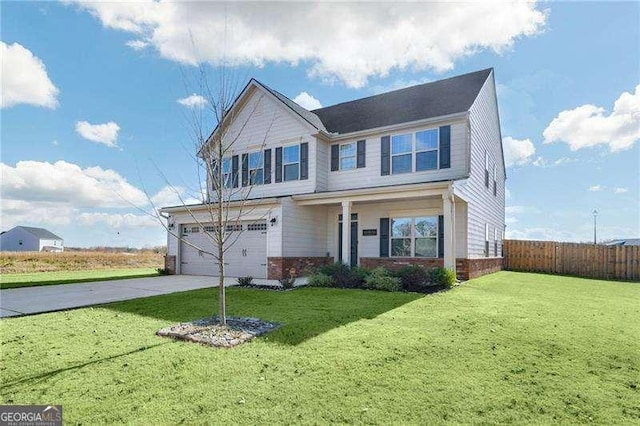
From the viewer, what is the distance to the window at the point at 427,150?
13344 mm

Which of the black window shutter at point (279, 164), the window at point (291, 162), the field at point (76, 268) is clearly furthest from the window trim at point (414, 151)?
the field at point (76, 268)

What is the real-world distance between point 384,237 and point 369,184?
7.76ft

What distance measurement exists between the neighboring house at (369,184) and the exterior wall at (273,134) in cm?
5

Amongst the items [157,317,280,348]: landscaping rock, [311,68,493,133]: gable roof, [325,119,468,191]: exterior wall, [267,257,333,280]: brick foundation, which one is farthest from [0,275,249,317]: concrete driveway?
[311,68,493,133]: gable roof

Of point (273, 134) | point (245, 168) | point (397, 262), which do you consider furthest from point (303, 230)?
point (273, 134)

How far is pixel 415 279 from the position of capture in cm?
1027

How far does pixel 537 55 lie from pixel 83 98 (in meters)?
17.5

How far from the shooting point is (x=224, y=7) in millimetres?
7340

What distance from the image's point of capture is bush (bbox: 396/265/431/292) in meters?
10.2

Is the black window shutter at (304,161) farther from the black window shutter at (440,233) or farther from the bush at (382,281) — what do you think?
the bush at (382,281)

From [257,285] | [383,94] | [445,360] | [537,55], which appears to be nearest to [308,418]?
[445,360]

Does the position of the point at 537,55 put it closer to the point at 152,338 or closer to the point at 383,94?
the point at 383,94

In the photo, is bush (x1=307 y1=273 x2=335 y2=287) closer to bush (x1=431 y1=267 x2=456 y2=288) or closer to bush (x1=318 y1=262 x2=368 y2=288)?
bush (x1=318 y1=262 x2=368 y2=288)

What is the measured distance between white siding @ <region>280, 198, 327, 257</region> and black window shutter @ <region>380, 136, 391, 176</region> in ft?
11.3
